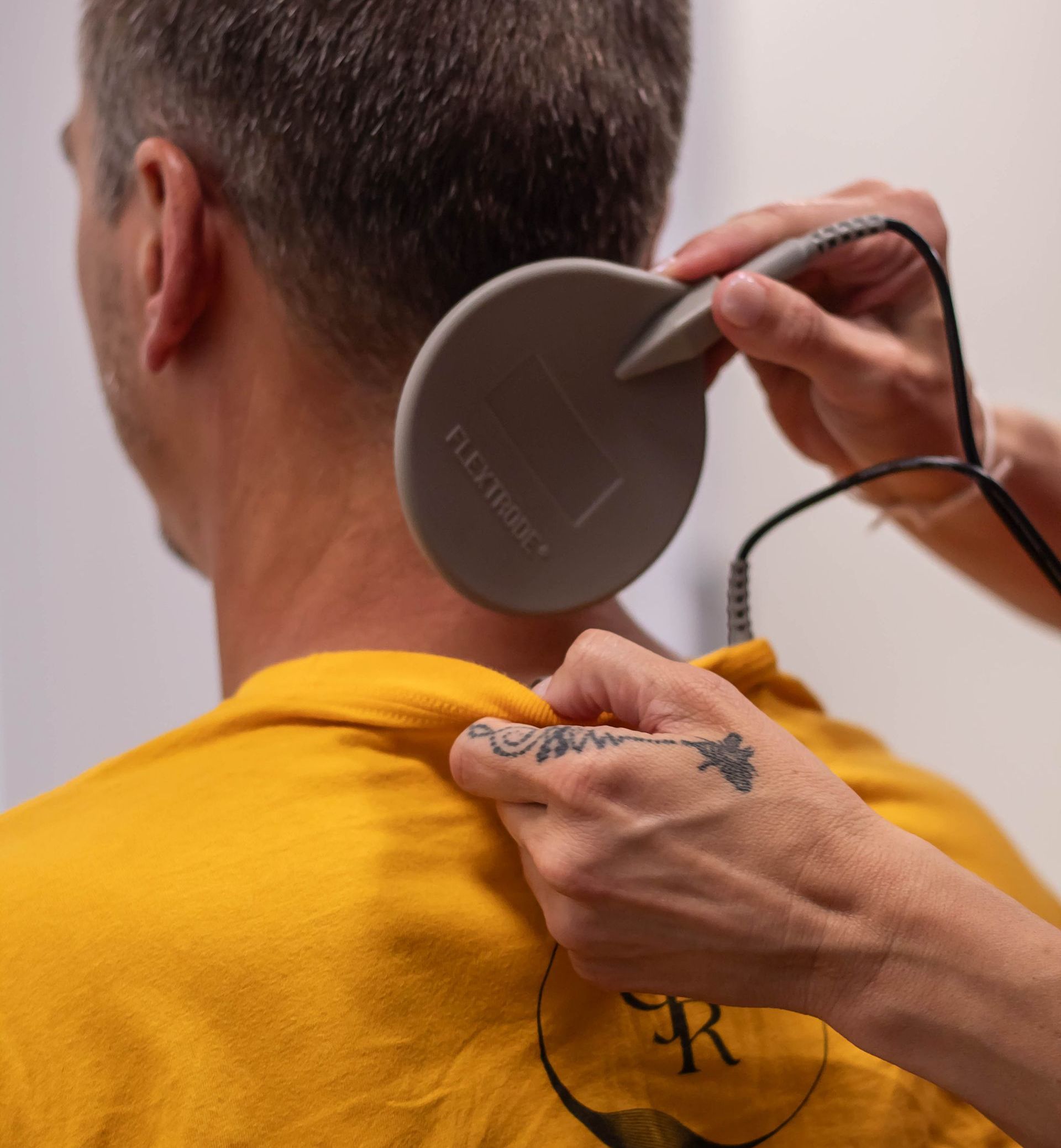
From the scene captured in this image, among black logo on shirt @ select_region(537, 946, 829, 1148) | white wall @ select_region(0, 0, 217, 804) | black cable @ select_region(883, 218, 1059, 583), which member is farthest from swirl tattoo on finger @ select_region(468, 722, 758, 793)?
white wall @ select_region(0, 0, 217, 804)

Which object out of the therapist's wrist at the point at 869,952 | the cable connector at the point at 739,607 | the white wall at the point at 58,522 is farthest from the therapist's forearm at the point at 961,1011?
the white wall at the point at 58,522

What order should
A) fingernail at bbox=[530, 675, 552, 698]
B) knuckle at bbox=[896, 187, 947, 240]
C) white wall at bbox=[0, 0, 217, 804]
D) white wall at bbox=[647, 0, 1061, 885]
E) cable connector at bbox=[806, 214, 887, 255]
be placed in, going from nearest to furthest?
fingernail at bbox=[530, 675, 552, 698]
cable connector at bbox=[806, 214, 887, 255]
knuckle at bbox=[896, 187, 947, 240]
white wall at bbox=[647, 0, 1061, 885]
white wall at bbox=[0, 0, 217, 804]

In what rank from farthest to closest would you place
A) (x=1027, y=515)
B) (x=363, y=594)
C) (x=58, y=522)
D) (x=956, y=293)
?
(x=58, y=522) → (x=956, y=293) → (x=1027, y=515) → (x=363, y=594)

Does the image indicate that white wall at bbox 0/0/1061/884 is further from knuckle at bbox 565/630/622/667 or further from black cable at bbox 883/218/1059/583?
knuckle at bbox 565/630/622/667

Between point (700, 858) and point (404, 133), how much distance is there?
1.51 ft

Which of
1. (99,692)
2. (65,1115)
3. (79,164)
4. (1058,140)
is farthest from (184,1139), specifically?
(1058,140)

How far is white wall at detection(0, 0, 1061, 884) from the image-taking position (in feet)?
4.09

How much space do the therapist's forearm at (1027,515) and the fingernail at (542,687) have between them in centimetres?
42

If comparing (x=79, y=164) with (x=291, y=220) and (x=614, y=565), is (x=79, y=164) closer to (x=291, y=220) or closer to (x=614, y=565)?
(x=291, y=220)

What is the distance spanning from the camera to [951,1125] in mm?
584

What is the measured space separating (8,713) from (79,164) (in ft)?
2.71

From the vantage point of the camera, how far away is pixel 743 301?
0.64 meters

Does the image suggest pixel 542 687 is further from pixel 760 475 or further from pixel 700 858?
pixel 760 475

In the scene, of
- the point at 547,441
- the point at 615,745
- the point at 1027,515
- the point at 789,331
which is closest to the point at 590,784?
the point at 615,745
